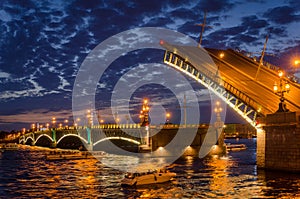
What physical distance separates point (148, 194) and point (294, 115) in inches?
512

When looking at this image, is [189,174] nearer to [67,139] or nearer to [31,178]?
[31,178]

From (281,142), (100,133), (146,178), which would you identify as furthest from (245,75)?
(100,133)

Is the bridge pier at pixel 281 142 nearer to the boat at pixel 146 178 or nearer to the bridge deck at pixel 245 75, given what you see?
the bridge deck at pixel 245 75

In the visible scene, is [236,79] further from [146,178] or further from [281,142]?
[146,178]

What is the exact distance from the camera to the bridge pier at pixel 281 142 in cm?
3182

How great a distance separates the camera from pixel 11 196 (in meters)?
30.6

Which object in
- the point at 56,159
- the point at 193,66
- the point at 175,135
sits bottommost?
the point at 56,159

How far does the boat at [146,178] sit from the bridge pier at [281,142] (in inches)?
343

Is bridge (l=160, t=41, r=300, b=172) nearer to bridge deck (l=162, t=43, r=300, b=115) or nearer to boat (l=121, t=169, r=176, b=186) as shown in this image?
bridge deck (l=162, t=43, r=300, b=115)

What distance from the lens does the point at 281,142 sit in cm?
3322

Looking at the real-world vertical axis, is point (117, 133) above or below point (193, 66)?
below

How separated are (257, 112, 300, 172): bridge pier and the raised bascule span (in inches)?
97.1

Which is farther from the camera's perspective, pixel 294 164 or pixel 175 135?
pixel 175 135

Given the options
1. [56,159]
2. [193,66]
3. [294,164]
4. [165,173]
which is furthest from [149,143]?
[294,164]
